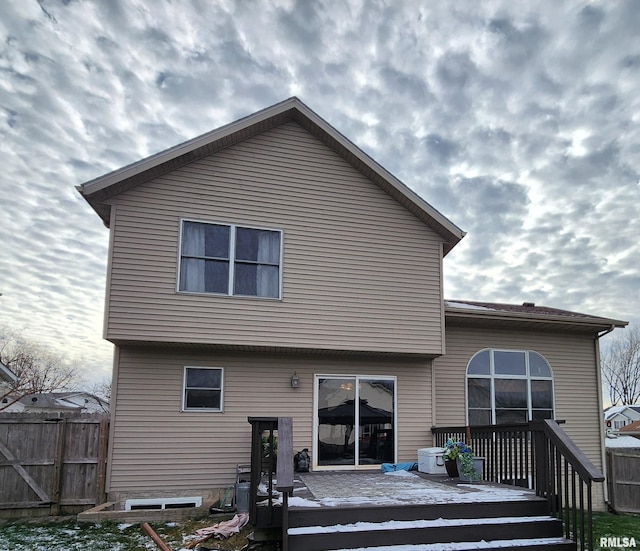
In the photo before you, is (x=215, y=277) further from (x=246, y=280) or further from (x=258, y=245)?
(x=258, y=245)

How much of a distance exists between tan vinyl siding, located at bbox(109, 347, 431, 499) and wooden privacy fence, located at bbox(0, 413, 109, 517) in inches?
13.2

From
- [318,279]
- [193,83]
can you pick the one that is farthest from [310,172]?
[193,83]

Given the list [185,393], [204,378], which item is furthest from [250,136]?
[185,393]

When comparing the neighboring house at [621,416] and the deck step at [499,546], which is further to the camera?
the neighboring house at [621,416]

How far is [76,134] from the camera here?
11922 mm

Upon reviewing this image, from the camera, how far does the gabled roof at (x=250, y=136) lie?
28.4 feet

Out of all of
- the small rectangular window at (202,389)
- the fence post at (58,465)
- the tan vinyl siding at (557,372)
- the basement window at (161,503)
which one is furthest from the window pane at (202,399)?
the tan vinyl siding at (557,372)

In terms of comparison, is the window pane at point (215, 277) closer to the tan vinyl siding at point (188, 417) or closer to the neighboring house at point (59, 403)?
the tan vinyl siding at point (188, 417)

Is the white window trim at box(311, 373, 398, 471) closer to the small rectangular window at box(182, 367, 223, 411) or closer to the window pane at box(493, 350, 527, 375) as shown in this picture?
the small rectangular window at box(182, 367, 223, 411)

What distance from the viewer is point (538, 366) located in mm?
11688

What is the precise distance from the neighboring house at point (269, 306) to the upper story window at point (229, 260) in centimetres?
3

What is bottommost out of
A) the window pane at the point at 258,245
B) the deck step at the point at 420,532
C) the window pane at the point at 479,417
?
the deck step at the point at 420,532

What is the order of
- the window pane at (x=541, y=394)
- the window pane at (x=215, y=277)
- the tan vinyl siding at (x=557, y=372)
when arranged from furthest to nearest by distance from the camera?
the window pane at (x=541, y=394), the tan vinyl siding at (x=557, y=372), the window pane at (x=215, y=277)

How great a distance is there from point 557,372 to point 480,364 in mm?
1920
